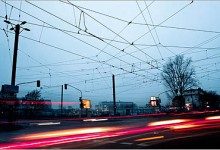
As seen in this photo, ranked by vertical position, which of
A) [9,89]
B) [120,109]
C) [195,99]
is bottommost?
[120,109]

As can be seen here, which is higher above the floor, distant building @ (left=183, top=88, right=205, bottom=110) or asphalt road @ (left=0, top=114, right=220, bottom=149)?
distant building @ (left=183, top=88, right=205, bottom=110)

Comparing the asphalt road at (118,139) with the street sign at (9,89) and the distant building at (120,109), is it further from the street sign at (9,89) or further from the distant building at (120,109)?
the distant building at (120,109)

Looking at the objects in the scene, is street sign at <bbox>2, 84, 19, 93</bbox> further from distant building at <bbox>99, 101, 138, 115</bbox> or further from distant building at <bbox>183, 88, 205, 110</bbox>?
distant building at <bbox>183, 88, 205, 110</bbox>

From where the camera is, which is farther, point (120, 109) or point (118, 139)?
point (120, 109)

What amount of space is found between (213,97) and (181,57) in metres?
37.3

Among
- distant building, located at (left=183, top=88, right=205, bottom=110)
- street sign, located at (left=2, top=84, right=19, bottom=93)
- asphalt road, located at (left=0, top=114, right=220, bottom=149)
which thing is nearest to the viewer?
asphalt road, located at (left=0, top=114, right=220, bottom=149)

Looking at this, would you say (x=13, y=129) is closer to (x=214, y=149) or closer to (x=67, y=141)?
(x=67, y=141)

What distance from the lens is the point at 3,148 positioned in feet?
36.6

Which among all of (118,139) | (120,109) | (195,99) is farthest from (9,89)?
(195,99)

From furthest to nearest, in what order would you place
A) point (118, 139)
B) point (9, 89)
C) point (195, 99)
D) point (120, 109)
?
1. point (195, 99)
2. point (120, 109)
3. point (9, 89)
4. point (118, 139)

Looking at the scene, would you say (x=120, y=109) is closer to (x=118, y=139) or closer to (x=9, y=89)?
(x=9, y=89)

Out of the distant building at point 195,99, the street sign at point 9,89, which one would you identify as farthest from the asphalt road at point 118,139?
the distant building at point 195,99

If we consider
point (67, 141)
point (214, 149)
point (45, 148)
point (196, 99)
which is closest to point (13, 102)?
→ point (67, 141)

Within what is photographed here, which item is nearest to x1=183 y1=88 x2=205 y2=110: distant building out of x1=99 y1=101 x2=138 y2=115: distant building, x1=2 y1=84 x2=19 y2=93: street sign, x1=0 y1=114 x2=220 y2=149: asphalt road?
x1=99 y1=101 x2=138 y2=115: distant building
